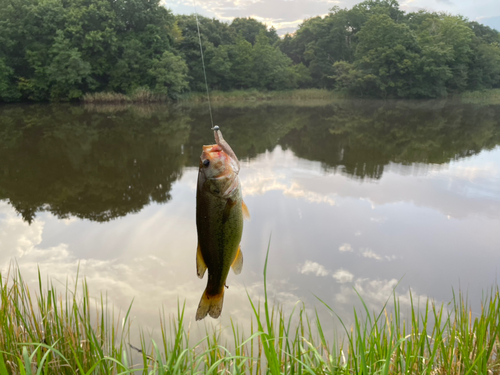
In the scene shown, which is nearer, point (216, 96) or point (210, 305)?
point (210, 305)

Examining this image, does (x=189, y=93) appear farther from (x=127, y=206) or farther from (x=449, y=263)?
(x=449, y=263)

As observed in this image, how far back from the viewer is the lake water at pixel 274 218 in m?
5.09

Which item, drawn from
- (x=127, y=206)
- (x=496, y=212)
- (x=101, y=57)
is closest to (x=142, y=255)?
(x=127, y=206)

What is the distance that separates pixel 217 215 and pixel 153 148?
43.2ft

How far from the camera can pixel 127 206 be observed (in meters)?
8.25

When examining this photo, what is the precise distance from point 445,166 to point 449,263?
7.19 m

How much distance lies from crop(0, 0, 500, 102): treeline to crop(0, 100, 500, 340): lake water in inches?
856

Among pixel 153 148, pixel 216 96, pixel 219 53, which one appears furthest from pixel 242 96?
pixel 153 148

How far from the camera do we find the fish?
1590 millimetres

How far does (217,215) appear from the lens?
1.67 m

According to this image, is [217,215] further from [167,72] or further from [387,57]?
[387,57]

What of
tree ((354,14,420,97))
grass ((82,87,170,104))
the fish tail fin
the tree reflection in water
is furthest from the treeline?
the fish tail fin

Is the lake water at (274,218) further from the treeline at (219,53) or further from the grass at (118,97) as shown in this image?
the treeline at (219,53)

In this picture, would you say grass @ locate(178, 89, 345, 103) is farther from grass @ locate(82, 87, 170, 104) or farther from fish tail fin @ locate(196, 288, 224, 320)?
fish tail fin @ locate(196, 288, 224, 320)
